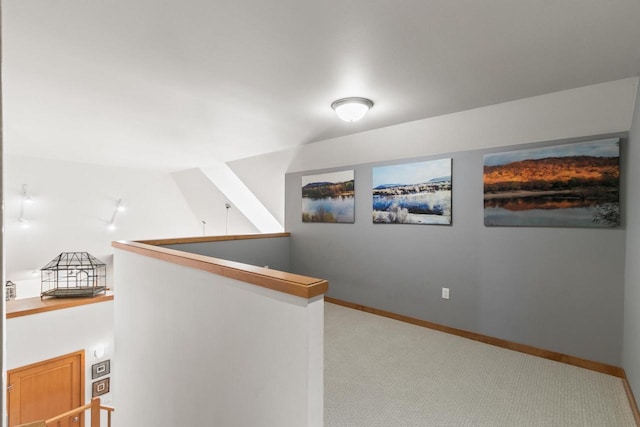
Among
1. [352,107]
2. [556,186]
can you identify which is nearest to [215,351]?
[352,107]

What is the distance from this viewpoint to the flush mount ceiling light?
2.54m

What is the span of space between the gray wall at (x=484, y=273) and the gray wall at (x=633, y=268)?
0.15 m

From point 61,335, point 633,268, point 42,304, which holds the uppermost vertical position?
point 633,268

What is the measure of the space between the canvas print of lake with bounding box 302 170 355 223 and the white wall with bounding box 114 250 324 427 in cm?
219

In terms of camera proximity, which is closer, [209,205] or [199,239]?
[199,239]

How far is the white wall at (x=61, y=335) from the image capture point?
422cm

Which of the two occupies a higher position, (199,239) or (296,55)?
(296,55)

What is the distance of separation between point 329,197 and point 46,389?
4.99 meters

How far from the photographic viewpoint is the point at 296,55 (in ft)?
6.36

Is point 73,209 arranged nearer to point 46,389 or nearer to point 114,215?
point 114,215

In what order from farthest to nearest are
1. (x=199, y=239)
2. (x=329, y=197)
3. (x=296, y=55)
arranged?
(x=329, y=197) < (x=199, y=239) < (x=296, y=55)

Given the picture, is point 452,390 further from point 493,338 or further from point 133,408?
point 133,408

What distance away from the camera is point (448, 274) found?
3088 mm

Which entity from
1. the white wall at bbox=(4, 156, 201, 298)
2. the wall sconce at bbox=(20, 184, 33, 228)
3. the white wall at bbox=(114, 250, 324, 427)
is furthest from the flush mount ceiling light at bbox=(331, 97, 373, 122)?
the wall sconce at bbox=(20, 184, 33, 228)
